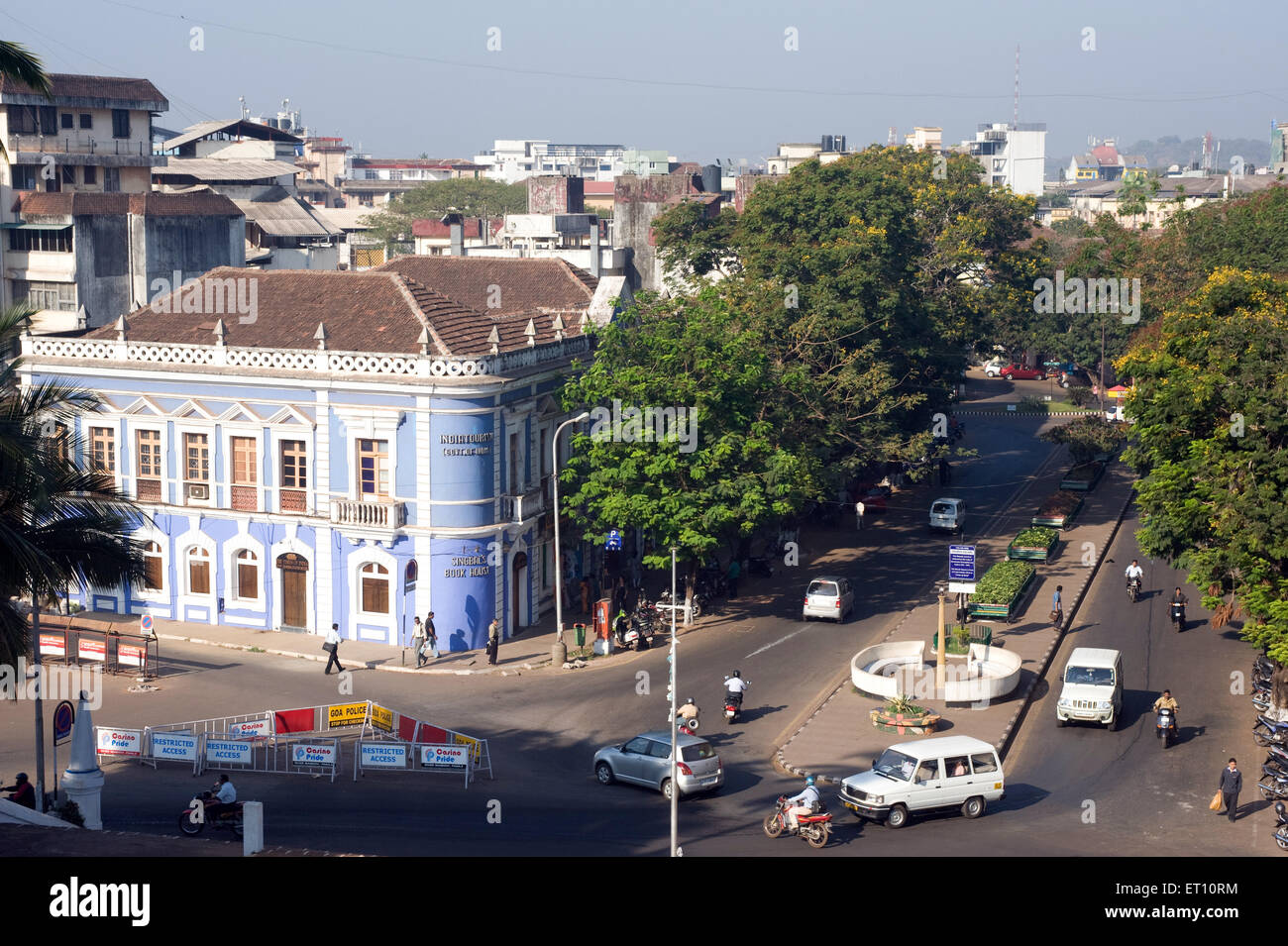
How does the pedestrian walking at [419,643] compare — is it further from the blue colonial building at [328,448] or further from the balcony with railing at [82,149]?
the balcony with railing at [82,149]

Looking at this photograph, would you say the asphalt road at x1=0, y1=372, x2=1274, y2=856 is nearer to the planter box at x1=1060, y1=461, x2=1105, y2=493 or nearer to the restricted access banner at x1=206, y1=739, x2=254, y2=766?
the restricted access banner at x1=206, y1=739, x2=254, y2=766

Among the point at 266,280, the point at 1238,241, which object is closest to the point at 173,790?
the point at 266,280

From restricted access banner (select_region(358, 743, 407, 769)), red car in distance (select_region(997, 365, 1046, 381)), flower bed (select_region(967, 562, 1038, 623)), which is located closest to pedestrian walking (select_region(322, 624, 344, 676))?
restricted access banner (select_region(358, 743, 407, 769))

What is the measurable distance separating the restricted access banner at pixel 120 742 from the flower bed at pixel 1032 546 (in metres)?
36.1

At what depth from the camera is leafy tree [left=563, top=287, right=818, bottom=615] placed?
151 ft

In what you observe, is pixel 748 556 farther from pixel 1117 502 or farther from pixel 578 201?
pixel 578 201

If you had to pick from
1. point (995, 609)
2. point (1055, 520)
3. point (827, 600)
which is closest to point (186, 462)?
point (827, 600)

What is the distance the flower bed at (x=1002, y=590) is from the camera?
164ft

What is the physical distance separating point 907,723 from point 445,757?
12414 mm

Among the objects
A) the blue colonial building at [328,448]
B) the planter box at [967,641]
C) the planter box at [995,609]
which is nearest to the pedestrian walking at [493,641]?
the blue colonial building at [328,448]

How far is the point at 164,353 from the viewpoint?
4816 centimetres

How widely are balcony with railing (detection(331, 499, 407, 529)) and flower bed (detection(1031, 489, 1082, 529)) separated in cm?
3170

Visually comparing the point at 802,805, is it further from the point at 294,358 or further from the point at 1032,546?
the point at 1032,546

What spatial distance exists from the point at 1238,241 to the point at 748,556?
31728 mm
